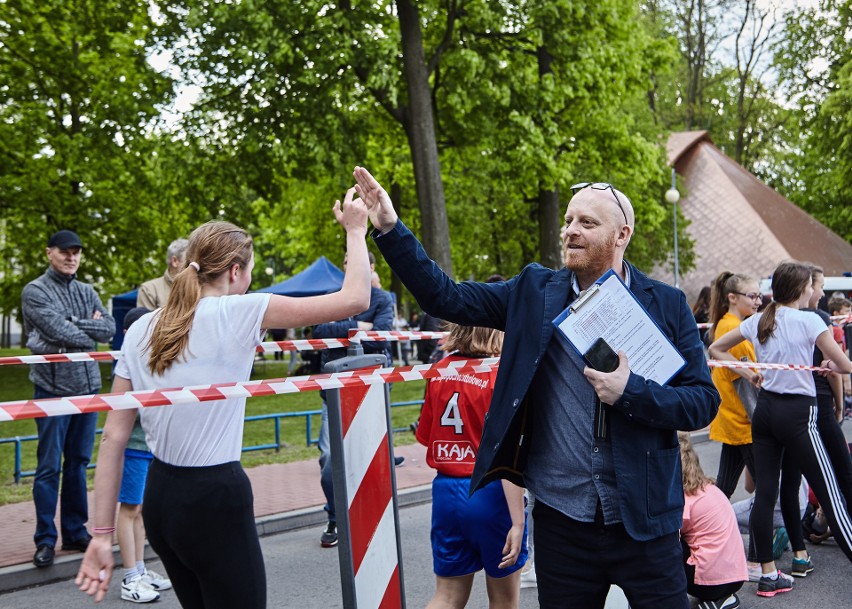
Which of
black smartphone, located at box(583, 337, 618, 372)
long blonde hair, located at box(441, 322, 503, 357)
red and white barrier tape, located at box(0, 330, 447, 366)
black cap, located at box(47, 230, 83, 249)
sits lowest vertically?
red and white barrier tape, located at box(0, 330, 447, 366)

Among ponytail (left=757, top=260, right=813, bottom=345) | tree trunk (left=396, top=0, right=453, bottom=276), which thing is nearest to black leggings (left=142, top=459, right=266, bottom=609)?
ponytail (left=757, top=260, right=813, bottom=345)

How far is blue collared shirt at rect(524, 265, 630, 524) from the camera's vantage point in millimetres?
2658

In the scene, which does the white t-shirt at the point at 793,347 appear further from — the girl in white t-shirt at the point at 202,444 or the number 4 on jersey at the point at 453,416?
the girl in white t-shirt at the point at 202,444

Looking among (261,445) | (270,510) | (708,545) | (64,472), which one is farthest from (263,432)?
(708,545)

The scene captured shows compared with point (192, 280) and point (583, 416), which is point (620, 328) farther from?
point (192, 280)

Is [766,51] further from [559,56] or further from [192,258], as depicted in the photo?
[192,258]

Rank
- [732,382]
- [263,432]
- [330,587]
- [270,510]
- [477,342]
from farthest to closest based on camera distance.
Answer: [263,432] → [270,510] → [732,382] → [330,587] → [477,342]

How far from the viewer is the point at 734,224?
38094mm

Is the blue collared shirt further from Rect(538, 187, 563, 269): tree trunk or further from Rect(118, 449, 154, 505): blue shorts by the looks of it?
Rect(538, 187, 563, 269): tree trunk

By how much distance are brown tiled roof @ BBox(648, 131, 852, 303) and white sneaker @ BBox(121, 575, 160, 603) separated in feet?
109

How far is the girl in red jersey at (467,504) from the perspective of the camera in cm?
364

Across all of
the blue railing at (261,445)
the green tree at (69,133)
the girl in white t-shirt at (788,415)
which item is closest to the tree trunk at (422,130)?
the blue railing at (261,445)

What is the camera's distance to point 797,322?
18.0 ft

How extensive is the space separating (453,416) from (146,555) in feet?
12.4
